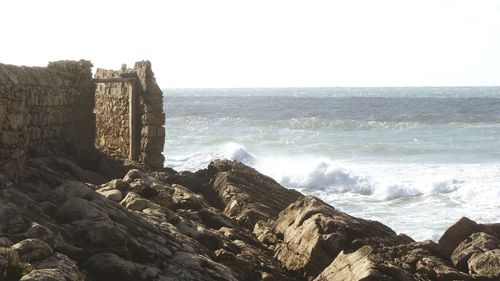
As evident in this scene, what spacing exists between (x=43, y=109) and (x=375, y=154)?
26895 mm

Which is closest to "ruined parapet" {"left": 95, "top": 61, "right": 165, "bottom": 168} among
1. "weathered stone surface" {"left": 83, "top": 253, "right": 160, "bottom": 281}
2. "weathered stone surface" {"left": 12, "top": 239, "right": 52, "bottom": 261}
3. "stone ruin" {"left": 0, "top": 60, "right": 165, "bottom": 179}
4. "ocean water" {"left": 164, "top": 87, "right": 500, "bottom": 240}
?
"stone ruin" {"left": 0, "top": 60, "right": 165, "bottom": 179}

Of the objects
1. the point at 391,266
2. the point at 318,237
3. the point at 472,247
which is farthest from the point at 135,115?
the point at 391,266

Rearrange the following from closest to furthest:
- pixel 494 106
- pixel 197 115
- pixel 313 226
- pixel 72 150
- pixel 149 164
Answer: pixel 313 226 < pixel 72 150 < pixel 149 164 < pixel 197 115 < pixel 494 106

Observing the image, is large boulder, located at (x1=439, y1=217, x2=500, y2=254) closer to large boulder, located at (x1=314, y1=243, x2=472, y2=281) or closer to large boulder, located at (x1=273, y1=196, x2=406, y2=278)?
large boulder, located at (x1=273, y1=196, x2=406, y2=278)

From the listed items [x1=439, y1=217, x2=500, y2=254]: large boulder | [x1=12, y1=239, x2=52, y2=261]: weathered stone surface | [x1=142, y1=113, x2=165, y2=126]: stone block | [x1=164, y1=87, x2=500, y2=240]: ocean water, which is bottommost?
[x1=164, y1=87, x2=500, y2=240]: ocean water

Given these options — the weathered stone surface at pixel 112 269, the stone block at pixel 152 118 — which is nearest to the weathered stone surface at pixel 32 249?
the weathered stone surface at pixel 112 269

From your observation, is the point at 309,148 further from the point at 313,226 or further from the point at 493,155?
the point at 313,226

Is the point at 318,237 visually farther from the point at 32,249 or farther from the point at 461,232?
the point at 32,249

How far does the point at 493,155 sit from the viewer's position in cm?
3750

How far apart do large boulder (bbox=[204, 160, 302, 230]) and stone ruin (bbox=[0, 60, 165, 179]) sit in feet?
6.33

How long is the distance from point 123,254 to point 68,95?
9.25 m

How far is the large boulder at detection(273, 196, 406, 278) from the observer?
34.9 ft

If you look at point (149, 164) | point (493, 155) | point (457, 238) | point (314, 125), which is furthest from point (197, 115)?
point (457, 238)

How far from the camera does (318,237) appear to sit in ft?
35.3
